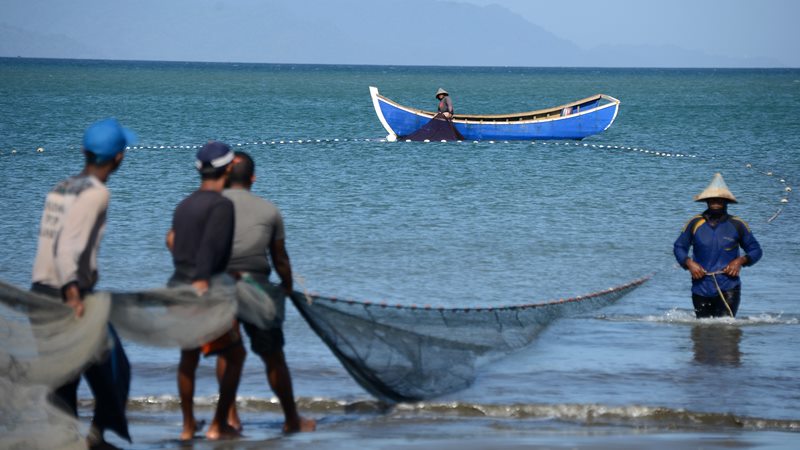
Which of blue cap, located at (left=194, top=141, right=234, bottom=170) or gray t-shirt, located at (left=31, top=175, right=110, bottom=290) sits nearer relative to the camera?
gray t-shirt, located at (left=31, top=175, right=110, bottom=290)

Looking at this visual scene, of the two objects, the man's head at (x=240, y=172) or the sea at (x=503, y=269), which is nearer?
the man's head at (x=240, y=172)

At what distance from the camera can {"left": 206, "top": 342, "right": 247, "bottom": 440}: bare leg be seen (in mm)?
5781

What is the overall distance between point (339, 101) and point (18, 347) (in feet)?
207

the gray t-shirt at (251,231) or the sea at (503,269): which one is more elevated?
the gray t-shirt at (251,231)

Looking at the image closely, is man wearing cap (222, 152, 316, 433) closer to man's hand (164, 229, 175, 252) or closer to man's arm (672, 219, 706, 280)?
man's hand (164, 229, 175, 252)

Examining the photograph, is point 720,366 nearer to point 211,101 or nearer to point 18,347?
point 18,347

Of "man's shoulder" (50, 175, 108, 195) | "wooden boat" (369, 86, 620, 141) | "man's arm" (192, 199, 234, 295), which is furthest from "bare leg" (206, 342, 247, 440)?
"wooden boat" (369, 86, 620, 141)

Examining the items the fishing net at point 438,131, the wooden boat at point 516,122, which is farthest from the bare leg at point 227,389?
the wooden boat at point 516,122

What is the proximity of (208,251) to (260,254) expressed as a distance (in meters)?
0.39

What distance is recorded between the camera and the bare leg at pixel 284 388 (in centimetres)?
592

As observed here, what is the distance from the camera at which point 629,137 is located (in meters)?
39.2

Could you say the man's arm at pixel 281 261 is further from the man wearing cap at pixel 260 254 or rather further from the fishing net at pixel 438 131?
the fishing net at pixel 438 131

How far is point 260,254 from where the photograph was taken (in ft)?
18.8

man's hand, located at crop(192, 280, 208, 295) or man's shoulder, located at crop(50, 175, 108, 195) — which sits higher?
man's shoulder, located at crop(50, 175, 108, 195)
